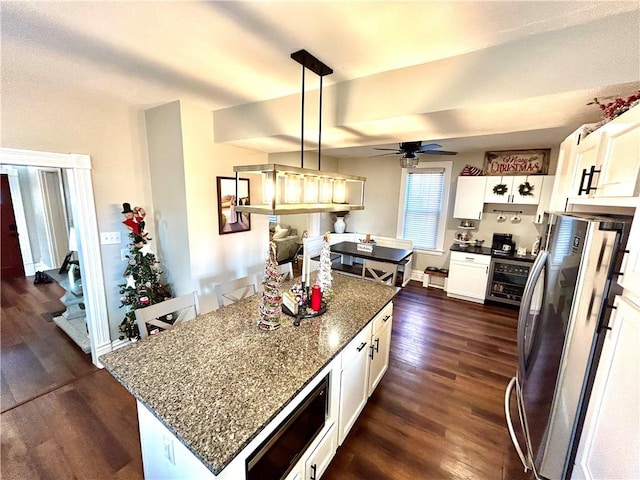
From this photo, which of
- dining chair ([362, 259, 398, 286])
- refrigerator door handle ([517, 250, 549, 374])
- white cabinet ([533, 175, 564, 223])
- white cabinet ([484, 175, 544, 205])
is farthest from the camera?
white cabinet ([484, 175, 544, 205])

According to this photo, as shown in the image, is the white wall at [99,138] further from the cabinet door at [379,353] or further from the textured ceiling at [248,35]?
the cabinet door at [379,353]

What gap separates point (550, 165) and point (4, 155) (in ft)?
20.3

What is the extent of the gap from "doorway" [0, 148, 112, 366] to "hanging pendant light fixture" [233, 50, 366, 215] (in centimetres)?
190

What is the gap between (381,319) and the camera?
2.11m

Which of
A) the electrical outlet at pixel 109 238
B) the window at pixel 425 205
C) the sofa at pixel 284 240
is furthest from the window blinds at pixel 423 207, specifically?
the electrical outlet at pixel 109 238

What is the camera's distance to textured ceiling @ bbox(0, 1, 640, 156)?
1.17m

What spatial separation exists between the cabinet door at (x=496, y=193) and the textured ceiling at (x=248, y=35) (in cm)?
323

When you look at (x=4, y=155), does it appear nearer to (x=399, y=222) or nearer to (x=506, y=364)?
(x=506, y=364)

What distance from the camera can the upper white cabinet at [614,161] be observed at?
3.28ft

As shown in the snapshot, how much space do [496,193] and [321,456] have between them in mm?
4292

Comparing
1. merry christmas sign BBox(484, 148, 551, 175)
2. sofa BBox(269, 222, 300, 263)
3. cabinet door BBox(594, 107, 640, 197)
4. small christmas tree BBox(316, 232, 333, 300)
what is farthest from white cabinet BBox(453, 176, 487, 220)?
sofa BBox(269, 222, 300, 263)

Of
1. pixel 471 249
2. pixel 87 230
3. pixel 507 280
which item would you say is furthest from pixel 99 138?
pixel 507 280

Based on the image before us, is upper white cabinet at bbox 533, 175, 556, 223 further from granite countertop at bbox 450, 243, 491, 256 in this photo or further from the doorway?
the doorway

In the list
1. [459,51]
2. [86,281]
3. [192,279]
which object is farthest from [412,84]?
[86,281]
